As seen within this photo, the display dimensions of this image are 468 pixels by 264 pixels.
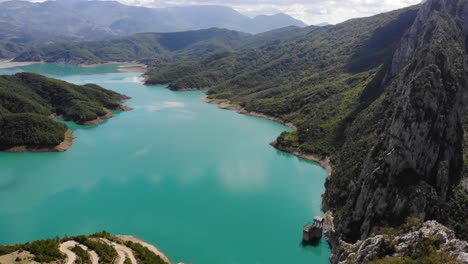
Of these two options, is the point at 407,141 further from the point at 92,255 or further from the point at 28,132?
the point at 28,132

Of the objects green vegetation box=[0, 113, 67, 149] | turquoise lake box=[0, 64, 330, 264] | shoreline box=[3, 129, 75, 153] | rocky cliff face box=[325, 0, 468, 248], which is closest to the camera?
rocky cliff face box=[325, 0, 468, 248]

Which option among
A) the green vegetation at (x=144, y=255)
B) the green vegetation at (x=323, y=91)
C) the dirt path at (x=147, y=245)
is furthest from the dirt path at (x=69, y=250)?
the green vegetation at (x=323, y=91)

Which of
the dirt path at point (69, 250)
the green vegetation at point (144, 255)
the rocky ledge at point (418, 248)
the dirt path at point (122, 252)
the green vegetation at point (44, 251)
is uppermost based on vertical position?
the rocky ledge at point (418, 248)

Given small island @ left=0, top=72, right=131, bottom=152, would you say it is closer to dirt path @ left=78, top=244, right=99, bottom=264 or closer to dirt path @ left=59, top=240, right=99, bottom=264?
dirt path @ left=59, top=240, right=99, bottom=264

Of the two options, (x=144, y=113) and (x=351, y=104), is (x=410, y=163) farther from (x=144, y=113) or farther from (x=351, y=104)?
(x=144, y=113)

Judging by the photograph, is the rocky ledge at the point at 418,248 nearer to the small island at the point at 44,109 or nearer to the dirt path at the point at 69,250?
the dirt path at the point at 69,250

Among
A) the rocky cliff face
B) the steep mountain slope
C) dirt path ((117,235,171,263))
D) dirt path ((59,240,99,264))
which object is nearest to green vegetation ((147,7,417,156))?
the steep mountain slope

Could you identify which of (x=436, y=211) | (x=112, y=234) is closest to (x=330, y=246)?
(x=436, y=211)
